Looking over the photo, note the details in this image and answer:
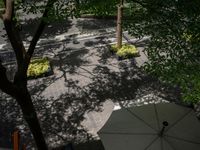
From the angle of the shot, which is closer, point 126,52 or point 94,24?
point 126,52

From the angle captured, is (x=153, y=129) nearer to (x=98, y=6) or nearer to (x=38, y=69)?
(x=98, y=6)

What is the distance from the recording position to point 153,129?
8.73m

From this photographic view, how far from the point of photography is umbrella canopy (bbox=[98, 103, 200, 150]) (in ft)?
27.7

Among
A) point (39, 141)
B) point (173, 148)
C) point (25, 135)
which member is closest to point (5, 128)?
point (25, 135)

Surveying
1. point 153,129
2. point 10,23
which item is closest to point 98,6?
point 10,23

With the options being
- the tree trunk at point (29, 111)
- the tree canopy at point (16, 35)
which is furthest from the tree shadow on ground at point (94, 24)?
the tree trunk at point (29, 111)

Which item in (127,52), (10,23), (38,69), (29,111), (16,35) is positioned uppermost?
(10,23)

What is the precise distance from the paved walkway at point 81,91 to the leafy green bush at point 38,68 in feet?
1.15

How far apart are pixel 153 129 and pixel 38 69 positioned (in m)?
7.95

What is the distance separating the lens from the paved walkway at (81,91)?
12.2m

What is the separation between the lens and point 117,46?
→ 16.8 metres

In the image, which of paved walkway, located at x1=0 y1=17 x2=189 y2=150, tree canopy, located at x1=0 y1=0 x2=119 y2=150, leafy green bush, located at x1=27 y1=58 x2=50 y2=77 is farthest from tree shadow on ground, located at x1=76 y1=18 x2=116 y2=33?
tree canopy, located at x1=0 y1=0 x2=119 y2=150

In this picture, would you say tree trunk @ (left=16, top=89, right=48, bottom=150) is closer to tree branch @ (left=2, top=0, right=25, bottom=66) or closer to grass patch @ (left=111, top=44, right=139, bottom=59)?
tree branch @ (left=2, top=0, right=25, bottom=66)

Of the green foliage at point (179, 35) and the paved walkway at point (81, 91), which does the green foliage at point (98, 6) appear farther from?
the paved walkway at point (81, 91)
